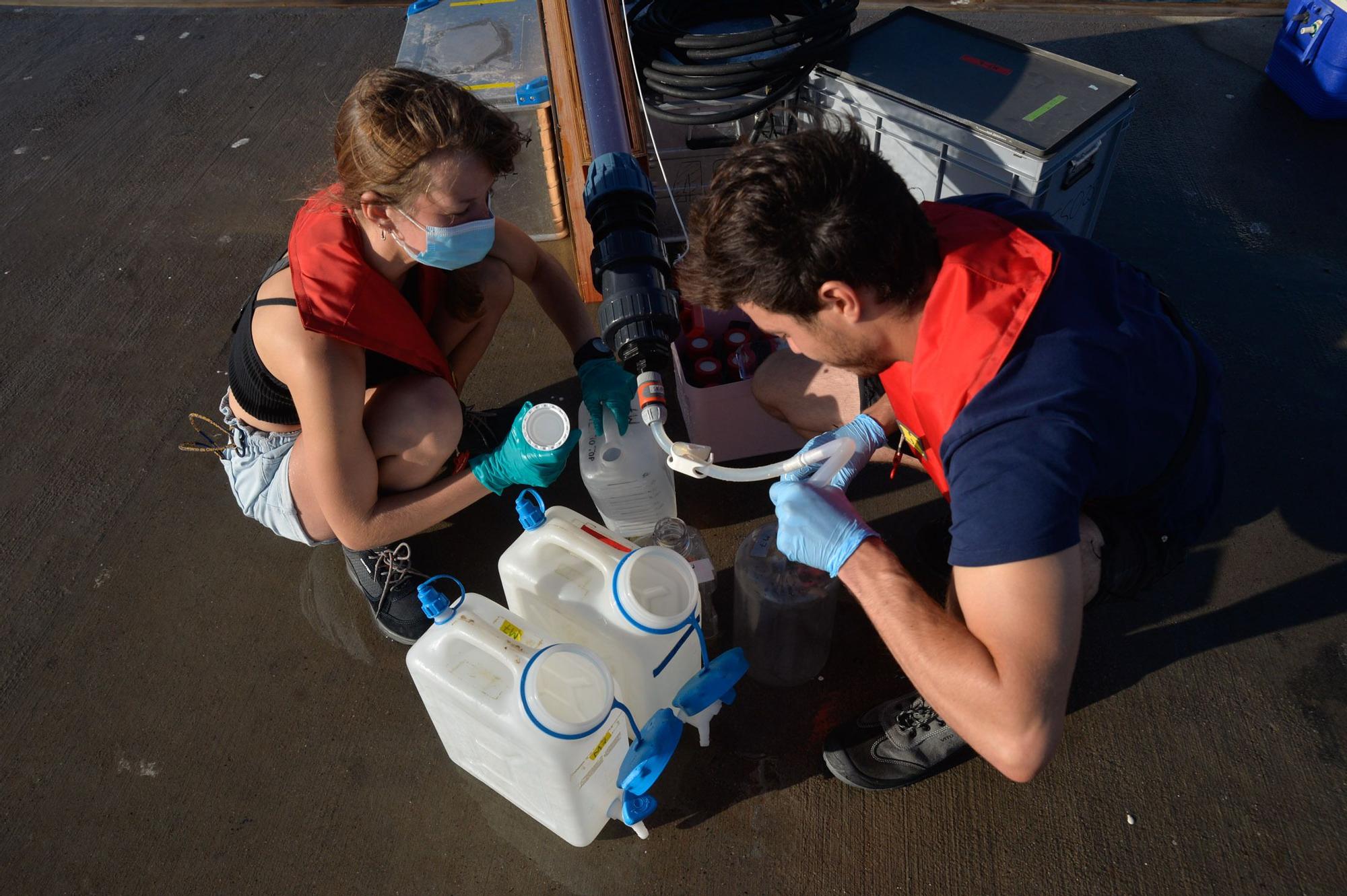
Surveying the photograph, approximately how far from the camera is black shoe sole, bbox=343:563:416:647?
6.88 feet

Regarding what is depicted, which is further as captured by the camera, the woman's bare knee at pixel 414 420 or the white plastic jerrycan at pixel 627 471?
the white plastic jerrycan at pixel 627 471

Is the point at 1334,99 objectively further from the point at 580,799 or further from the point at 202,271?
the point at 202,271

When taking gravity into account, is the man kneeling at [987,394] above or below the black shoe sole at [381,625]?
above

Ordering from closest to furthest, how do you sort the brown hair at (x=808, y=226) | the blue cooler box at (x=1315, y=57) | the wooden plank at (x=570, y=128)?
the brown hair at (x=808, y=226), the wooden plank at (x=570, y=128), the blue cooler box at (x=1315, y=57)

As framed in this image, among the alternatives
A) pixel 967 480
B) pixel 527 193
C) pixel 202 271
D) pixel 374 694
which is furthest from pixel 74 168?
pixel 967 480

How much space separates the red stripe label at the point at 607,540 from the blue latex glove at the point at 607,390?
316 mm

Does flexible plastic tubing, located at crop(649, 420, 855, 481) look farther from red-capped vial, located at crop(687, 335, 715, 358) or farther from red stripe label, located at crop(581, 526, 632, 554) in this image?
red-capped vial, located at crop(687, 335, 715, 358)

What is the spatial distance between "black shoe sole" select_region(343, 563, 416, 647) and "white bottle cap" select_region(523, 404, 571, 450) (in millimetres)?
661

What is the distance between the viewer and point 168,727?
78.7 inches

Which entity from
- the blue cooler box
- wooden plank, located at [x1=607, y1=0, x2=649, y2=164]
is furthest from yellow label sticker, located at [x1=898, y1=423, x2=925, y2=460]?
the blue cooler box

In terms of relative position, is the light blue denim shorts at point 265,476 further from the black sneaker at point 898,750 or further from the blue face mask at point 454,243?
the black sneaker at point 898,750

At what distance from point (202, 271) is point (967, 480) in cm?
295

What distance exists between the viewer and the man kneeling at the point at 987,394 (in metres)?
1.33

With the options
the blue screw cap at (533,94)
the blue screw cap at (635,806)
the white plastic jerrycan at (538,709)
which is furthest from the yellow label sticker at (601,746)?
the blue screw cap at (533,94)
